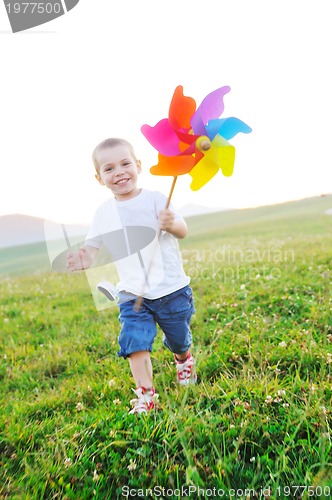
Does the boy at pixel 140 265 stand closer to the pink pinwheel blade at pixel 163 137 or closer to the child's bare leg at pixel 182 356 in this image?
the child's bare leg at pixel 182 356

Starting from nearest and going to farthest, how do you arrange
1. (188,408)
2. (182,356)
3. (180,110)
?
(188,408), (180,110), (182,356)

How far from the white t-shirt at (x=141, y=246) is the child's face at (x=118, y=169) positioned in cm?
14

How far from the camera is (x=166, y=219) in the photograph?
3273 millimetres

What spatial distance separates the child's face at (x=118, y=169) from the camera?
3.43 metres

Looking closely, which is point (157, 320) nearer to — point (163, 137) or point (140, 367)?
point (140, 367)

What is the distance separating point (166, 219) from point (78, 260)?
886 mm

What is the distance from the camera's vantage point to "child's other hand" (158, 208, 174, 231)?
10.7 feet

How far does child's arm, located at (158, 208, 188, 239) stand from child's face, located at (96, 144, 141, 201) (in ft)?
1.51

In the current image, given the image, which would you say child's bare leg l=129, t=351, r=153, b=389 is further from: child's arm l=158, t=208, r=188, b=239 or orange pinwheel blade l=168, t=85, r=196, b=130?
orange pinwheel blade l=168, t=85, r=196, b=130

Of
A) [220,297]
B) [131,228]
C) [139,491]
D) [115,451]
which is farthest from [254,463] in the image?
[220,297]

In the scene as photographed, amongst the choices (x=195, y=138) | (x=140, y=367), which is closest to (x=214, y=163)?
(x=195, y=138)

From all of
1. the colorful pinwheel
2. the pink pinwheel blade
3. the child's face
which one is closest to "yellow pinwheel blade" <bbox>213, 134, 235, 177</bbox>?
the colorful pinwheel

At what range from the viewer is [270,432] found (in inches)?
101

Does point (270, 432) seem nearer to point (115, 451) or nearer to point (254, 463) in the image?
point (254, 463)
